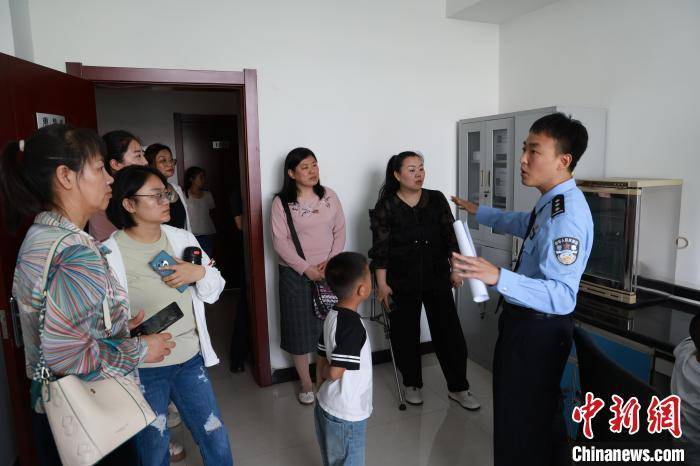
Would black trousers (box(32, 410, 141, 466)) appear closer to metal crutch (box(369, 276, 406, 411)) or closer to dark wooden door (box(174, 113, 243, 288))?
metal crutch (box(369, 276, 406, 411))

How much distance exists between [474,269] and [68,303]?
120cm

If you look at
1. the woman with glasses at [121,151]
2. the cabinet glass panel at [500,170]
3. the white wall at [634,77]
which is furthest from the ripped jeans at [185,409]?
the white wall at [634,77]

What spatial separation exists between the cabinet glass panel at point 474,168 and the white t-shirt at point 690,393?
2060mm

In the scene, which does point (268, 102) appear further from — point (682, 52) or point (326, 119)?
point (682, 52)

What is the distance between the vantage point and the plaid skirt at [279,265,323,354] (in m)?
3.06

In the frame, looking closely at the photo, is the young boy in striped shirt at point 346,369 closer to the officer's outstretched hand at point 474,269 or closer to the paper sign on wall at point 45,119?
the officer's outstretched hand at point 474,269

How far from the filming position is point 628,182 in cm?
239

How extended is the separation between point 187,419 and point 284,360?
156cm

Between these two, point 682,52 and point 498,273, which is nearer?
point 498,273

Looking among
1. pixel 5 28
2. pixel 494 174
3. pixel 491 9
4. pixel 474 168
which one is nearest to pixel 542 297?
pixel 494 174

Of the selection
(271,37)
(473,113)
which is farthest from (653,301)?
(271,37)

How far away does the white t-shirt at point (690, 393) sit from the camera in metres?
1.48

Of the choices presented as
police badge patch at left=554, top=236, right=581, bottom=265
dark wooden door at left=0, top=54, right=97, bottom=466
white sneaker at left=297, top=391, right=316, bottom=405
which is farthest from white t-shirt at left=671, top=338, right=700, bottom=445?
dark wooden door at left=0, top=54, right=97, bottom=466

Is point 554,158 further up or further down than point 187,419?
further up
